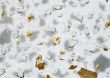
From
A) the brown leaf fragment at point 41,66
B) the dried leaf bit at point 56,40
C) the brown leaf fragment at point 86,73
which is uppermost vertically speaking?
the dried leaf bit at point 56,40

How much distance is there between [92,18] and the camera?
1284mm

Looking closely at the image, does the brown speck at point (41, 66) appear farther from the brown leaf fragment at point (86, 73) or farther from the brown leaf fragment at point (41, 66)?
the brown leaf fragment at point (86, 73)

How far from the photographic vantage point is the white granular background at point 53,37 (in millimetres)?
1213

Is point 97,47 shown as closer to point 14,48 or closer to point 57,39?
point 57,39

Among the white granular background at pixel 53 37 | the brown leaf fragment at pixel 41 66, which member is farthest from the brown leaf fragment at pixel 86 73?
the brown leaf fragment at pixel 41 66

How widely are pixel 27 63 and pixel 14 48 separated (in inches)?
4.1

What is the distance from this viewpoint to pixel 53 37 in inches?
50.5

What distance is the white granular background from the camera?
1213 mm

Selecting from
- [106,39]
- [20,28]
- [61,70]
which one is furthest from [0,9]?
[106,39]

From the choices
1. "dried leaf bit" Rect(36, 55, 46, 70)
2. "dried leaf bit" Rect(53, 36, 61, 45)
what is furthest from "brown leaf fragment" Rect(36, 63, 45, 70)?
"dried leaf bit" Rect(53, 36, 61, 45)

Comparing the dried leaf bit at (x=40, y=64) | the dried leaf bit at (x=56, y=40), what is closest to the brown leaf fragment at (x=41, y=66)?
the dried leaf bit at (x=40, y=64)

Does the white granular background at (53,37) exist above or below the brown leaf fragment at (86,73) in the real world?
above

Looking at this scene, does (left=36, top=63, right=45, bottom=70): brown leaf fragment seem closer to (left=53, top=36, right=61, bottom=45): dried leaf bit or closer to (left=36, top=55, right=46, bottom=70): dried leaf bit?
(left=36, top=55, right=46, bottom=70): dried leaf bit

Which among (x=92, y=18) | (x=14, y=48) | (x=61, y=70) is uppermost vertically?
(x=92, y=18)
